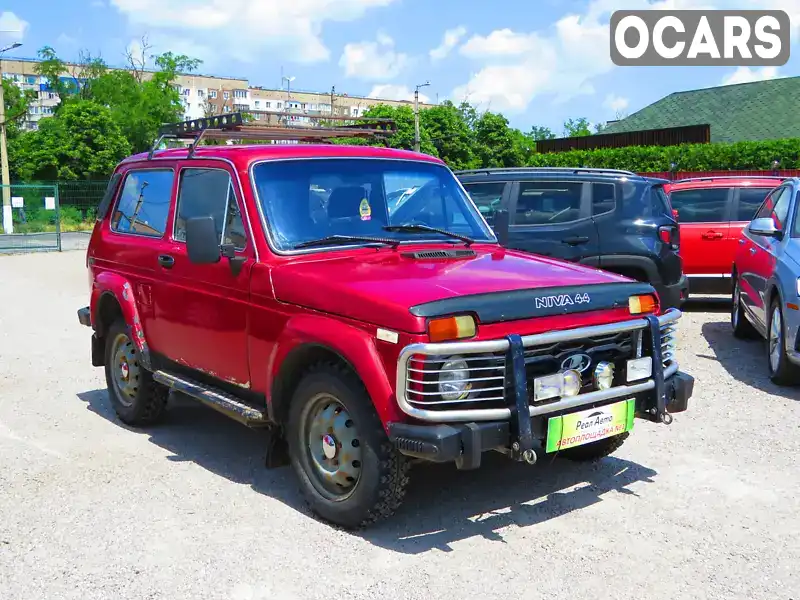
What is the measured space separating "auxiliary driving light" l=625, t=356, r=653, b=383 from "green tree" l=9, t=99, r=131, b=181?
5121 cm

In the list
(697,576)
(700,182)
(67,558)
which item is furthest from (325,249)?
(700,182)

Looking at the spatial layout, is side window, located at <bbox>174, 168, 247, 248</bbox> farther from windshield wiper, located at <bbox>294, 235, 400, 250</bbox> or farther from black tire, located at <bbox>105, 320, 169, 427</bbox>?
black tire, located at <bbox>105, 320, 169, 427</bbox>

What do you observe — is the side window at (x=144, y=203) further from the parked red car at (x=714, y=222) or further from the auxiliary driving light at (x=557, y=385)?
the parked red car at (x=714, y=222)

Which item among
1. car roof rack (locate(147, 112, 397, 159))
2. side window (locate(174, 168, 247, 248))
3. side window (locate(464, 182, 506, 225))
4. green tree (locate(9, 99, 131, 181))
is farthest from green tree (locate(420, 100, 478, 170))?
side window (locate(174, 168, 247, 248))

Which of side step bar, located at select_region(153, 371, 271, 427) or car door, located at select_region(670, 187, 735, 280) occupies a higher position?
car door, located at select_region(670, 187, 735, 280)

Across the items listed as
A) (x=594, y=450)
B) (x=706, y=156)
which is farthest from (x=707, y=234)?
(x=706, y=156)

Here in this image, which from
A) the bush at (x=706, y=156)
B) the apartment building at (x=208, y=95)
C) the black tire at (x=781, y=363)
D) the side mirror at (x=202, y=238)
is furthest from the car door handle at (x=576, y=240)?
the apartment building at (x=208, y=95)

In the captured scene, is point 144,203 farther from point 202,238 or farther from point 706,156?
point 706,156

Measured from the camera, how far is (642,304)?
16.1ft

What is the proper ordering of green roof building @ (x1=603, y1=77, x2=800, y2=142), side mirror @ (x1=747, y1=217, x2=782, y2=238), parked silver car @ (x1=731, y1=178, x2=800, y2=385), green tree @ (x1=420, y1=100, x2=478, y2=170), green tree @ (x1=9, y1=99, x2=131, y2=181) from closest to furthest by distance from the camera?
parked silver car @ (x1=731, y1=178, x2=800, y2=385)
side mirror @ (x1=747, y1=217, x2=782, y2=238)
green roof building @ (x1=603, y1=77, x2=800, y2=142)
green tree @ (x1=9, y1=99, x2=131, y2=181)
green tree @ (x1=420, y1=100, x2=478, y2=170)

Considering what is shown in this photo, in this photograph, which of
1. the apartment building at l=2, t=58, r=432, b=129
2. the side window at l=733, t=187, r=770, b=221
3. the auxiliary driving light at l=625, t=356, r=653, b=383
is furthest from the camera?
the apartment building at l=2, t=58, r=432, b=129

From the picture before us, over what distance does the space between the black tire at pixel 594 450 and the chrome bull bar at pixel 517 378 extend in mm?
A: 895

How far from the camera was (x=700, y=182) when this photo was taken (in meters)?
13.1

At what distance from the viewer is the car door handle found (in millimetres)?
10289
